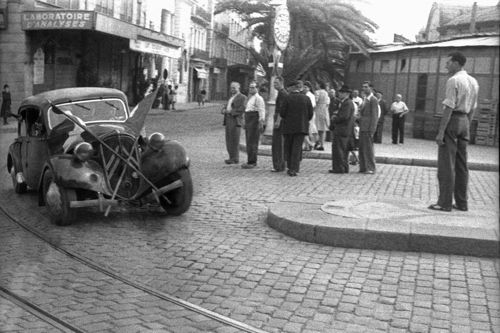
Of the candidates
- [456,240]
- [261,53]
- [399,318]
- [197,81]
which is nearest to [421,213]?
[456,240]

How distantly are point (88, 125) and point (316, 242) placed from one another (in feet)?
8.82

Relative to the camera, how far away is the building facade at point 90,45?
4.13 meters

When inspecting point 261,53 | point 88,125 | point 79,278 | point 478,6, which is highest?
point 261,53

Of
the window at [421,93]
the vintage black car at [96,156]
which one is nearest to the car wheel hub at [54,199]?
the vintage black car at [96,156]

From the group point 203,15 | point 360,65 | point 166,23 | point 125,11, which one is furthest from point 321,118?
point 125,11

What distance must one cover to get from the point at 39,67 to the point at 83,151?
1.24 m

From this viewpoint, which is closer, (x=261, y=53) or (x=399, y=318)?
(x=399, y=318)

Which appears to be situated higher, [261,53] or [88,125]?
[261,53]

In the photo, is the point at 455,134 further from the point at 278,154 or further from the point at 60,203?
the point at 278,154

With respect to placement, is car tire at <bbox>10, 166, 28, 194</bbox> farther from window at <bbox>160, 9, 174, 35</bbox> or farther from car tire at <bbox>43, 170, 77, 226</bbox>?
window at <bbox>160, 9, 174, 35</bbox>

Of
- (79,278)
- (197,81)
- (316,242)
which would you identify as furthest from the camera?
(197,81)

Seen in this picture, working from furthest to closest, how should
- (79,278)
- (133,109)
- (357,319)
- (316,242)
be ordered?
(133,109) → (316,242) → (79,278) → (357,319)

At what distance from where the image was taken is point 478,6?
5.13 ft

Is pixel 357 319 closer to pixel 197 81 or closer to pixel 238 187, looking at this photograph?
pixel 238 187
